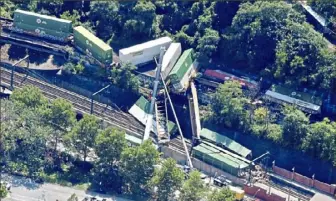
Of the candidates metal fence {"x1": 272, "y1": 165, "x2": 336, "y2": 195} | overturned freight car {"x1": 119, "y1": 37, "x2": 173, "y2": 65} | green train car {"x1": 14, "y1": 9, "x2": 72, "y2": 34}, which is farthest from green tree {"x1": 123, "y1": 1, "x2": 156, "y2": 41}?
metal fence {"x1": 272, "y1": 165, "x2": 336, "y2": 195}

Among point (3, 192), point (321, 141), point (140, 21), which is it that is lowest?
point (3, 192)

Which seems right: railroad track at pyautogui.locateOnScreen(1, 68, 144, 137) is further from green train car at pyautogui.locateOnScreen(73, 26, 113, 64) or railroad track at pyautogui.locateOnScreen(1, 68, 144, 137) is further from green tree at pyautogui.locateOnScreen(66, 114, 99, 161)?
green tree at pyautogui.locateOnScreen(66, 114, 99, 161)

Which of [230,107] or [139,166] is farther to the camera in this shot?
[230,107]

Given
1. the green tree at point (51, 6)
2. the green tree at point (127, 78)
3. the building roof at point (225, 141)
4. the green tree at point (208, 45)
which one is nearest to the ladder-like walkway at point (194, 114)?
the building roof at point (225, 141)

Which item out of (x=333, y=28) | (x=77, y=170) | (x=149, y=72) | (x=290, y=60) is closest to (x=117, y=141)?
(x=77, y=170)

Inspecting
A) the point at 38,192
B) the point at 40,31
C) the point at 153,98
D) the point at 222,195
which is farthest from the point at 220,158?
the point at 40,31

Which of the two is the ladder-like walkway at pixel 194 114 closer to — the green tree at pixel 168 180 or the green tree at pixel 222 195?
the green tree at pixel 168 180

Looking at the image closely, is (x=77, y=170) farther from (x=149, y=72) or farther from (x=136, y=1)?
(x=136, y=1)

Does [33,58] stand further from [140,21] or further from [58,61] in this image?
[140,21]
